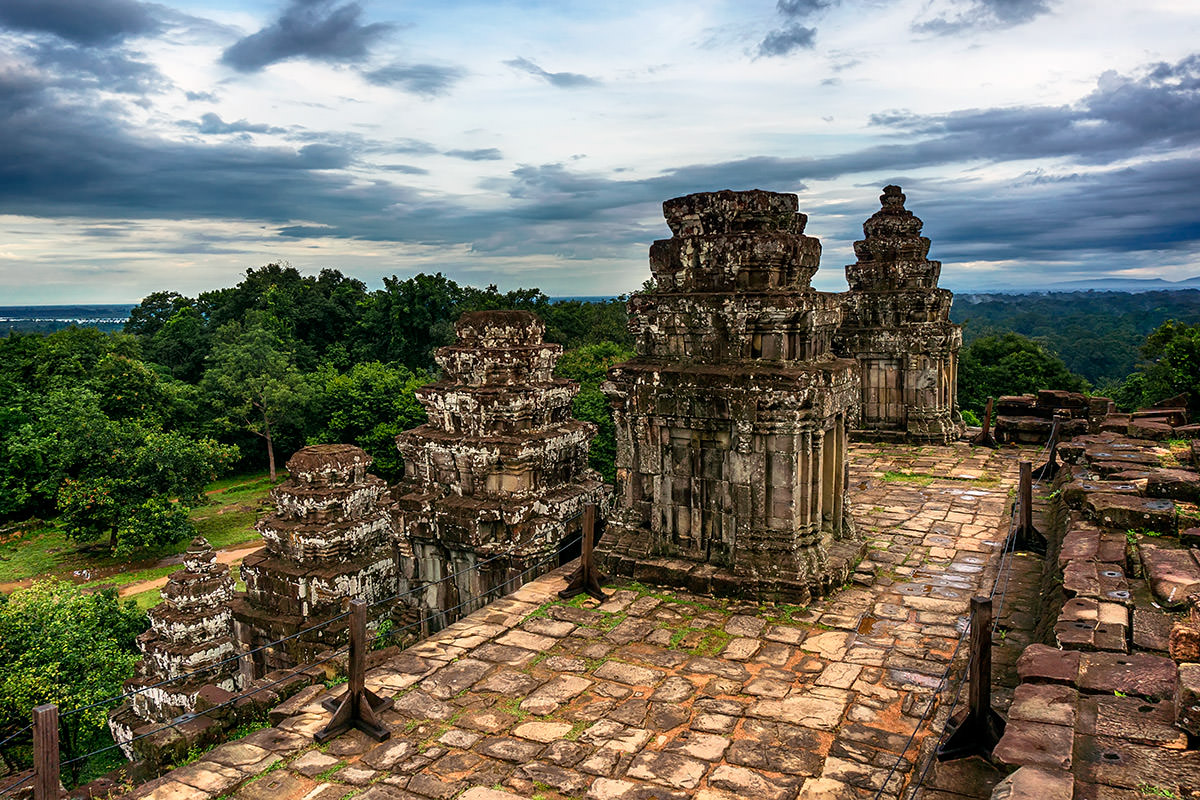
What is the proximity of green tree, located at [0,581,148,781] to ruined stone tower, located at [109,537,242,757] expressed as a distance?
3.05 meters

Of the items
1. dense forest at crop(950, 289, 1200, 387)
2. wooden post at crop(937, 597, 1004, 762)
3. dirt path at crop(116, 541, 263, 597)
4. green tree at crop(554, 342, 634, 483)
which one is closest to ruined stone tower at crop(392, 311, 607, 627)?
wooden post at crop(937, 597, 1004, 762)

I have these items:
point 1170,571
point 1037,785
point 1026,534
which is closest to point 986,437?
point 1026,534

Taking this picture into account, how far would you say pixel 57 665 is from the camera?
10.9 m

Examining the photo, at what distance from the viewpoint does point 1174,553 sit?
250 inches

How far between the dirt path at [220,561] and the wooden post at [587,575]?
50.3 feet

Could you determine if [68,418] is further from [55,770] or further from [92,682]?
[55,770]

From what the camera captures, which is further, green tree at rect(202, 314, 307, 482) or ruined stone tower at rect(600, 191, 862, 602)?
green tree at rect(202, 314, 307, 482)

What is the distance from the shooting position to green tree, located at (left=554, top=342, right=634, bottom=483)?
986 inches

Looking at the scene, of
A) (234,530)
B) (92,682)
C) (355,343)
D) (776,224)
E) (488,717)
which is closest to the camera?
(488,717)

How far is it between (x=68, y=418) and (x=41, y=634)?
1504 cm

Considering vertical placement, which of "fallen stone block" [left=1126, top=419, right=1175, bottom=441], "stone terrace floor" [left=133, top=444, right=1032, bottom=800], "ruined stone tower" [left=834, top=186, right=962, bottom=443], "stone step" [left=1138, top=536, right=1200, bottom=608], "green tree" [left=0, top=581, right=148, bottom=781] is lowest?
"green tree" [left=0, top=581, right=148, bottom=781]

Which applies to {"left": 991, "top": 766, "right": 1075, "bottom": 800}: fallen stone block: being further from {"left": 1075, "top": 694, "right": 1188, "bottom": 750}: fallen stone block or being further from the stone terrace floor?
the stone terrace floor

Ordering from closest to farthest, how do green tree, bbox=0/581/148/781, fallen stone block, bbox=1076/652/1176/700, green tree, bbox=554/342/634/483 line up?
fallen stone block, bbox=1076/652/1176/700 < green tree, bbox=0/581/148/781 < green tree, bbox=554/342/634/483

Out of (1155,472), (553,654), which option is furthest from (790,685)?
(1155,472)
